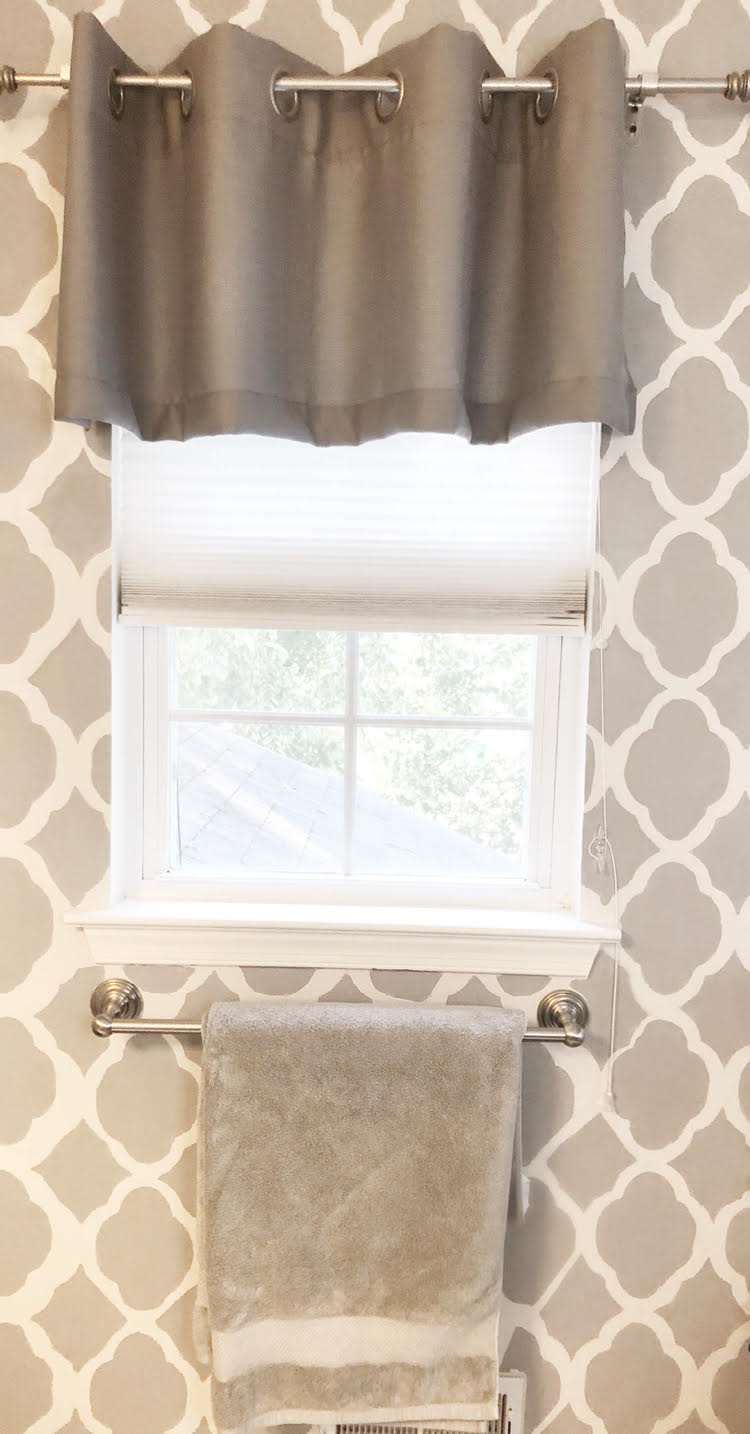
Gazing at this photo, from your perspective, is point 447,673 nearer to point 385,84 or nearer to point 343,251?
point 343,251

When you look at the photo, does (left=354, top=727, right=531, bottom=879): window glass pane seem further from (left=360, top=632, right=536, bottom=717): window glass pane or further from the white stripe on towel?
the white stripe on towel

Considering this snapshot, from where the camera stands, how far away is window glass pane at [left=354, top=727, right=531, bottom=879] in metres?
1.40

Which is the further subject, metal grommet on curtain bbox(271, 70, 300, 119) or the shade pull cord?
the shade pull cord

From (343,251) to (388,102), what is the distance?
0.58 ft

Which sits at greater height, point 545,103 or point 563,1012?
point 545,103

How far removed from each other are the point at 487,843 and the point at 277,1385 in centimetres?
78

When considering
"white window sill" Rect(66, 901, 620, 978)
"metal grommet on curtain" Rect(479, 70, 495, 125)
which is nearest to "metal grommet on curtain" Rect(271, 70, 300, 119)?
"metal grommet on curtain" Rect(479, 70, 495, 125)

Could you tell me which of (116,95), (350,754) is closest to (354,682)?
(350,754)

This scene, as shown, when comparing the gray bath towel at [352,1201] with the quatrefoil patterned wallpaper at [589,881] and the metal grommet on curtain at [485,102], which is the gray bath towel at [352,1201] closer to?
the quatrefoil patterned wallpaper at [589,881]

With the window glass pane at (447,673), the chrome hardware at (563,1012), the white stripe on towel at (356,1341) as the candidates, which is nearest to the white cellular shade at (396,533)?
the window glass pane at (447,673)

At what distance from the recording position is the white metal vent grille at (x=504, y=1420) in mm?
1362

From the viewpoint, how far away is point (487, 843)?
1414 mm

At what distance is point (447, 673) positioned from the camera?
4.56ft

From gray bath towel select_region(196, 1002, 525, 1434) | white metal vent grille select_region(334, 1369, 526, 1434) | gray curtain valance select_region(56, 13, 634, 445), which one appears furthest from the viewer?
white metal vent grille select_region(334, 1369, 526, 1434)
